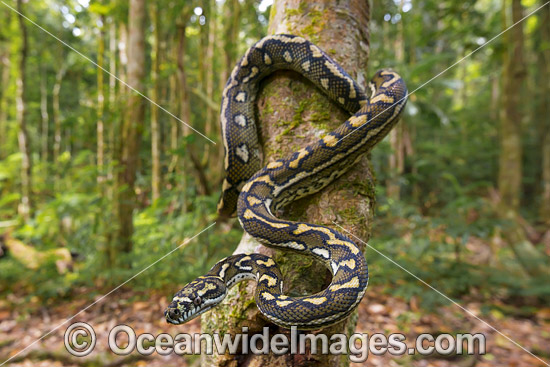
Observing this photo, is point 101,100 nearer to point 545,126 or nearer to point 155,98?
point 155,98

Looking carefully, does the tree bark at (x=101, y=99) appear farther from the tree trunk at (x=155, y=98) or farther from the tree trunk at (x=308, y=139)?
the tree trunk at (x=308, y=139)

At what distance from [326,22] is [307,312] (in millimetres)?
1975

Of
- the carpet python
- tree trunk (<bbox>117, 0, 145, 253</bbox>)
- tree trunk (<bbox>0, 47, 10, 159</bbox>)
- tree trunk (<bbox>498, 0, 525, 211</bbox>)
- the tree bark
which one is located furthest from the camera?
tree trunk (<bbox>0, 47, 10, 159</bbox>)

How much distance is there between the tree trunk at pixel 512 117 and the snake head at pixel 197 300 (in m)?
7.72

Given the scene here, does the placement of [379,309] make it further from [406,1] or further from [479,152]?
[479,152]

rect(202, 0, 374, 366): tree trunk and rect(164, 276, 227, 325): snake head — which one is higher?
rect(202, 0, 374, 366): tree trunk

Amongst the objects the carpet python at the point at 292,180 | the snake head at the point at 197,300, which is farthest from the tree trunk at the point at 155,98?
the snake head at the point at 197,300

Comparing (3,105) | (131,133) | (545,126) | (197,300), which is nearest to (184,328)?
(197,300)

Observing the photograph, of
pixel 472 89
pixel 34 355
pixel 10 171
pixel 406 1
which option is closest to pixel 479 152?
pixel 406 1

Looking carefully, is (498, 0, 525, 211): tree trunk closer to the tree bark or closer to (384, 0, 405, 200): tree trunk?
(384, 0, 405, 200): tree trunk

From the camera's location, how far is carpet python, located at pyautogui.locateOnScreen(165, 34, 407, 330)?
70.2 inches

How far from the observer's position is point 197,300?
213 centimetres

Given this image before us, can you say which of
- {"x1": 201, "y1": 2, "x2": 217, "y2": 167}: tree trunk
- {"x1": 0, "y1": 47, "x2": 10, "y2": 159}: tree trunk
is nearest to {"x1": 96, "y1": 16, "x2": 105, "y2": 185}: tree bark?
{"x1": 201, "y1": 2, "x2": 217, "y2": 167}: tree trunk

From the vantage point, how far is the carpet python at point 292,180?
1783 mm
